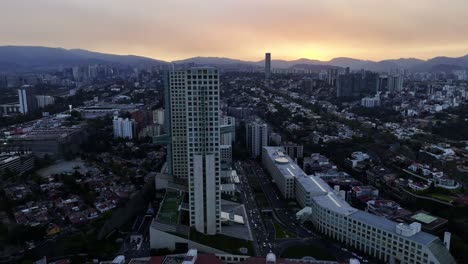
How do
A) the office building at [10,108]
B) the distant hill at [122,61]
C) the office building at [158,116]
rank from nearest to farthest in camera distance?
the office building at [158,116]
the office building at [10,108]
the distant hill at [122,61]

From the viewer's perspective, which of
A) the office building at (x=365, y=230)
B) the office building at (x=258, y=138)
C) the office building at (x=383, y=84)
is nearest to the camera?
the office building at (x=365, y=230)

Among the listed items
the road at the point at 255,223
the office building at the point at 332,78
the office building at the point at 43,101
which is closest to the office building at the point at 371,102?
the office building at the point at 332,78

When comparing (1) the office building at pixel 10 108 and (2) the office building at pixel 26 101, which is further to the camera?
(1) the office building at pixel 10 108

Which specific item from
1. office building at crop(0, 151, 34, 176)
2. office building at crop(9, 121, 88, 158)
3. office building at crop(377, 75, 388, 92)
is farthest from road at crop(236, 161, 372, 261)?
office building at crop(377, 75, 388, 92)

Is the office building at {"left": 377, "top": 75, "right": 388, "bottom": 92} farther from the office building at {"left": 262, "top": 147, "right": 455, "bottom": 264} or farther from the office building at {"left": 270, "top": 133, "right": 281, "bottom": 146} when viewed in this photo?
the office building at {"left": 262, "top": 147, "right": 455, "bottom": 264}

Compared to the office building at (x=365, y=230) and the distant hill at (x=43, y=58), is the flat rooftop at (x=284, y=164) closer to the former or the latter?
the office building at (x=365, y=230)


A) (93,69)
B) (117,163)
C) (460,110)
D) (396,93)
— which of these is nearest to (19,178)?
(117,163)

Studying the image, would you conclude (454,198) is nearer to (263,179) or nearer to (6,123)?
(263,179)
